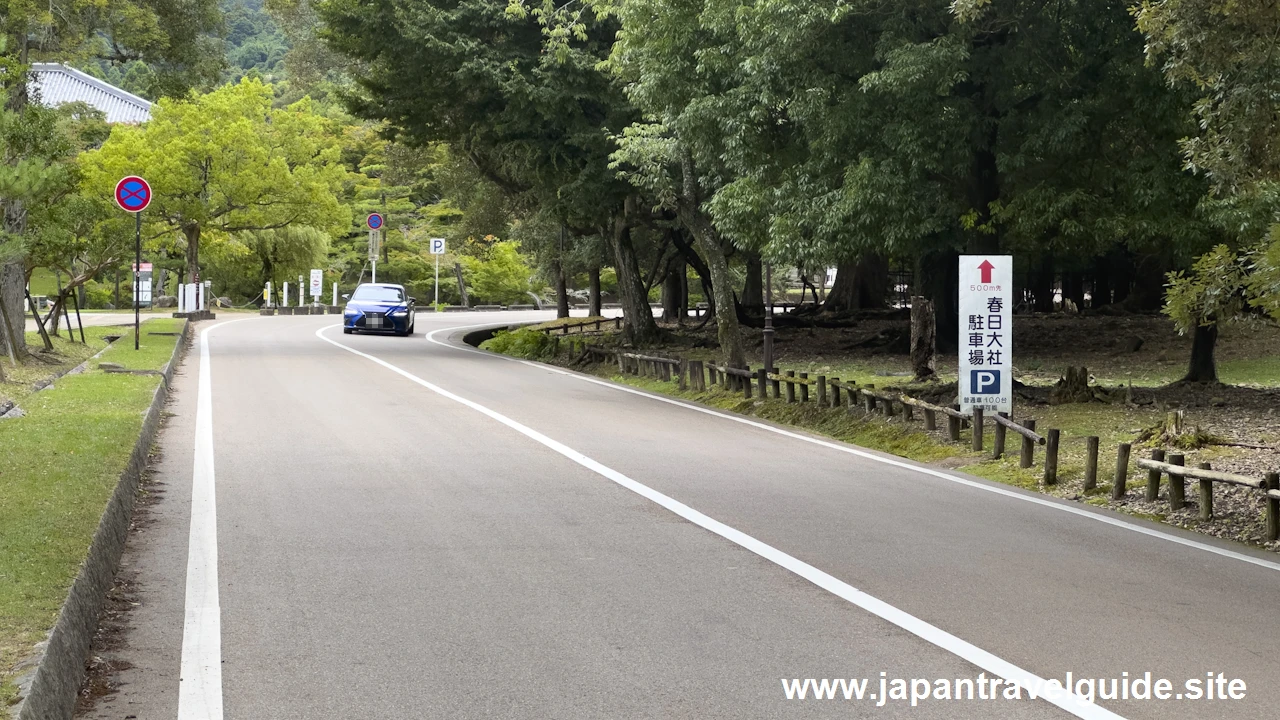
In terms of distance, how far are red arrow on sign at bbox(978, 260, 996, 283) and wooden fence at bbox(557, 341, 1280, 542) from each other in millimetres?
1590

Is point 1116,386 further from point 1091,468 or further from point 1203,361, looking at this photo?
point 1091,468

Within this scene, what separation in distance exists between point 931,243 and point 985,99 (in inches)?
88.0

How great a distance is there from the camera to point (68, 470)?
31.8 feet

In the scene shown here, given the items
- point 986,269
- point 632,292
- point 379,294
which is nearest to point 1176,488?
point 986,269

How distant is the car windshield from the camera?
3947 cm

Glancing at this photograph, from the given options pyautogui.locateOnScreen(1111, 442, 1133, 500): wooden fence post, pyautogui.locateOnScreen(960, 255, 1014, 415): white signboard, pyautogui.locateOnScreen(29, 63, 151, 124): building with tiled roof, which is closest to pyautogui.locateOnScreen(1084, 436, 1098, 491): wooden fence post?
pyautogui.locateOnScreen(1111, 442, 1133, 500): wooden fence post

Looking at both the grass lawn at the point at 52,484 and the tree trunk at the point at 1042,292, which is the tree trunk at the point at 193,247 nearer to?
the tree trunk at the point at 1042,292

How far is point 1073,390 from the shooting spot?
720 inches

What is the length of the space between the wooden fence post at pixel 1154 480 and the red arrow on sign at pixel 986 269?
13.9ft

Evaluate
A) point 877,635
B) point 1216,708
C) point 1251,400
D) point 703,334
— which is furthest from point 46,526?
point 703,334

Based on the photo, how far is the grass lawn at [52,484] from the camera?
5.73 m

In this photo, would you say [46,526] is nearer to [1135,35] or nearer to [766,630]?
[766,630]

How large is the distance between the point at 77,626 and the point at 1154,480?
8590 mm

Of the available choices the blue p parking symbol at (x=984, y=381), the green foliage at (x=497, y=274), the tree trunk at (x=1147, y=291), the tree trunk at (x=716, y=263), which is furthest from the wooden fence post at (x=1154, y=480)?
the green foliage at (x=497, y=274)
